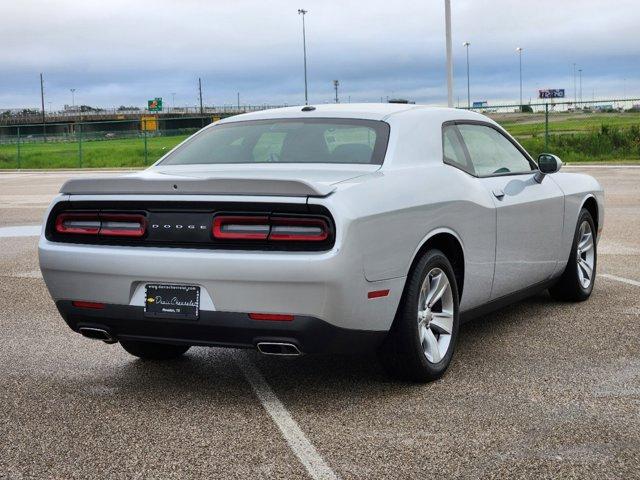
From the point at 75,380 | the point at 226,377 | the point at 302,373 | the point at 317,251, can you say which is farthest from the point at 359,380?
the point at 75,380

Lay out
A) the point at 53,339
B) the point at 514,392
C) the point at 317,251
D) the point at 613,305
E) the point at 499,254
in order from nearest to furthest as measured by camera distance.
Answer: the point at 317,251 < the point at 514,392 < the point at 499,254 < the point at 53,339 < the point at 613,305

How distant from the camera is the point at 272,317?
475 centimetres

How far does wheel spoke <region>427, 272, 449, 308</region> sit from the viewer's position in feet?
18.0

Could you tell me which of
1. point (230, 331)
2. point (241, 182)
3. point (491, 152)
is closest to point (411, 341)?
point (230, 331)

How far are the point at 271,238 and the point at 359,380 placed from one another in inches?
49.0

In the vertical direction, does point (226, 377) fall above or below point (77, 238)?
below

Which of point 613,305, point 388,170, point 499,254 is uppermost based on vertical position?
point 388,170

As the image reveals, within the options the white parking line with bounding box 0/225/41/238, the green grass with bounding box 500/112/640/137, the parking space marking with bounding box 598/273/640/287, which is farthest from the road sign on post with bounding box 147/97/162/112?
the parking space marking with bounding box 598/273/640/287

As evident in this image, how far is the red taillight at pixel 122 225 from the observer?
16.6 ft

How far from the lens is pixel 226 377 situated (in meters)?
5.70

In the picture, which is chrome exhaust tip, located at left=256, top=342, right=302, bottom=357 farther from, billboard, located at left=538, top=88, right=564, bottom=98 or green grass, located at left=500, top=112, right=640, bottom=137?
billboard, located at left=538, top=88, right=564, bottom=98

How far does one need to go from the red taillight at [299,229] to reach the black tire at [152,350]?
5.34ft

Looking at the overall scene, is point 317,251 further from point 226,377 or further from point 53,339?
point 53,339

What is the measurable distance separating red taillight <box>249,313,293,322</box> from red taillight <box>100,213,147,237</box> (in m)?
0.76
